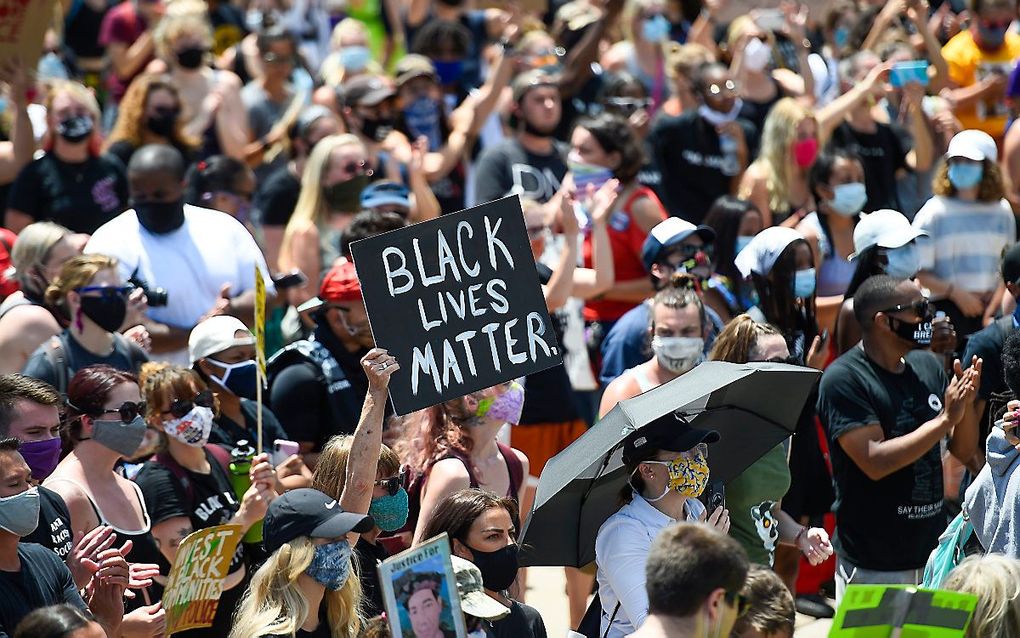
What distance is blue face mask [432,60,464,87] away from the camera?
11984 mm

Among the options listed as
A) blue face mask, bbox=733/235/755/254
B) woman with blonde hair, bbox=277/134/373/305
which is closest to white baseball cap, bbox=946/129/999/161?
blue face mask, bbox=733/235/755/254

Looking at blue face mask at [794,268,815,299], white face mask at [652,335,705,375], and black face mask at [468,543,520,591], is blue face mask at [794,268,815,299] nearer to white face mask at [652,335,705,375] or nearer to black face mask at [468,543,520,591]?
white face mask at [652,335,705,375]

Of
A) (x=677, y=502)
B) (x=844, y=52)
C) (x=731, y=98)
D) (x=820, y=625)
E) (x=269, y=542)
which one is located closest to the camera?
(x=269, y=542)

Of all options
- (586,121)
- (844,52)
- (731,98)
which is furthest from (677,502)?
(844,52)

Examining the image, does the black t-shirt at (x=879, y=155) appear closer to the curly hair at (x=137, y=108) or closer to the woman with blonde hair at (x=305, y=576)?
the curly hair at (x=137, y=108)

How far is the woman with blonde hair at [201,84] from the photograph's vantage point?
1088 centimetres

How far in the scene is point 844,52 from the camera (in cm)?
1309

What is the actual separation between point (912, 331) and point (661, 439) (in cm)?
174

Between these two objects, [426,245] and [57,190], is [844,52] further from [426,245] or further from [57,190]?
[426,245]

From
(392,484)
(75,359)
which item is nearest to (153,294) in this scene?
(75,359)

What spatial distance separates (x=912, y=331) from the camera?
6391 millimetres

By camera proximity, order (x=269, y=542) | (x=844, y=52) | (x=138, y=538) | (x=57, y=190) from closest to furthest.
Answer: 1. (x=269, y=542)
2. (x=138, y=538)
3. (x=57, y=190)
4. (x=844, y=52)

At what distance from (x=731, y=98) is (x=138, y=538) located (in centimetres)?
611

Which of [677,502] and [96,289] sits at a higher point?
[96,289]
